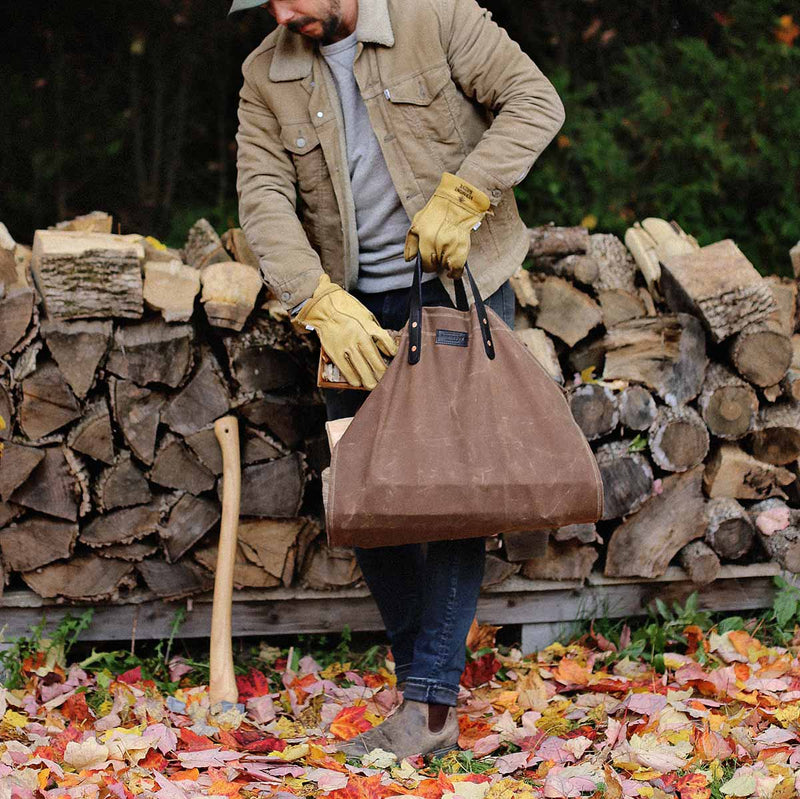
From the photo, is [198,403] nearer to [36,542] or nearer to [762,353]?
[36,542]

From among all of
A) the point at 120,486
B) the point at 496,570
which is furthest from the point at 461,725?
the point at 120,486

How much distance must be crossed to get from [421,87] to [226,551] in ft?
4.16

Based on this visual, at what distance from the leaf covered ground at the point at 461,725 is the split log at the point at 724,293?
33.7 inches

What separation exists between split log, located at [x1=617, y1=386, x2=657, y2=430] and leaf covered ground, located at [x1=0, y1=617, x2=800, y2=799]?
0.58 meters

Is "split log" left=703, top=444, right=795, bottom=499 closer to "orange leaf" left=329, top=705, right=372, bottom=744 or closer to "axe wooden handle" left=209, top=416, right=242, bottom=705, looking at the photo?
"orange leaf" left=329, top=705, right=372, bottom=744

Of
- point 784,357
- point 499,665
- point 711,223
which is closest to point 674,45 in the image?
point 711,223

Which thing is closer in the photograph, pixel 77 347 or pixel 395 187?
pixel 395 187

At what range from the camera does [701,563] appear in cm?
293

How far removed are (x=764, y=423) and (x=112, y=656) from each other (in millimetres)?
1928

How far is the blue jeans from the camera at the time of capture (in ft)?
7.51

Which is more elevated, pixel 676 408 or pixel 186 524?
pixel 676 408

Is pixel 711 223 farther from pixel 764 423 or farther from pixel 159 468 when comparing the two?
pixel 159 468

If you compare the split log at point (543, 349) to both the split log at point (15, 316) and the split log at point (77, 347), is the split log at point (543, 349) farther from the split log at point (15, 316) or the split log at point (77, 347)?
the split log at point (15, 316)

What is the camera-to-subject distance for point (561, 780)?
210cm
